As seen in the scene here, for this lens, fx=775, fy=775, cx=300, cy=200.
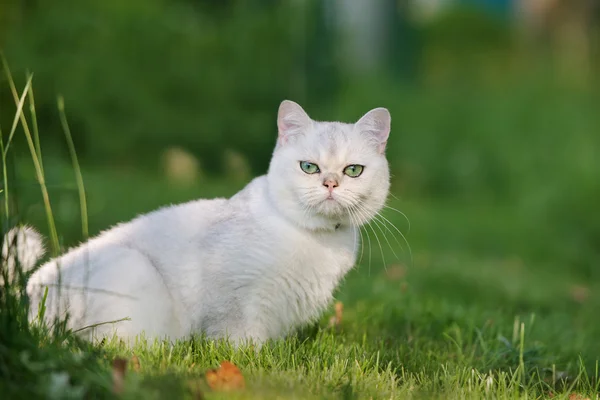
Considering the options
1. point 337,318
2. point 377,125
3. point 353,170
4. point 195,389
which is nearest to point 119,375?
point 195,389

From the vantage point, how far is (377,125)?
125 inches

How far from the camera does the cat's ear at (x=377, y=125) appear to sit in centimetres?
315

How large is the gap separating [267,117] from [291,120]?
6.20 m

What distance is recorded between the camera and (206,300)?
3047 millimetres

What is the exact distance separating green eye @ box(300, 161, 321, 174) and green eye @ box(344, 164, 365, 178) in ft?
0.37

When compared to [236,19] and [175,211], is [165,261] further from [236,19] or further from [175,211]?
[236,19]

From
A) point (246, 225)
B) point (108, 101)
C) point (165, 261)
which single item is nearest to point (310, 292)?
point (246, 225)

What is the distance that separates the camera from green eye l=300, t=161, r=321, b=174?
9.94 feet

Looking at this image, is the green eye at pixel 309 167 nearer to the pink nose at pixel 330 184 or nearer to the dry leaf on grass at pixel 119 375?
the pink nose at pixel 330 184

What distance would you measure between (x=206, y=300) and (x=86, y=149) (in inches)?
262

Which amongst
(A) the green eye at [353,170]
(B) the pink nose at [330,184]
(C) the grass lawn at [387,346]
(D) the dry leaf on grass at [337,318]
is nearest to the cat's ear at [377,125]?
(A) the green eye at [353,170]

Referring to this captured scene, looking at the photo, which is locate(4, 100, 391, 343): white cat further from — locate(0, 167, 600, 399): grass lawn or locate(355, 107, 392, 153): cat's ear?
locate(0, 167, 600, 399): grass lawn

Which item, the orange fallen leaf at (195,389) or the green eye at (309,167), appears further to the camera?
the green eye at (309,167)

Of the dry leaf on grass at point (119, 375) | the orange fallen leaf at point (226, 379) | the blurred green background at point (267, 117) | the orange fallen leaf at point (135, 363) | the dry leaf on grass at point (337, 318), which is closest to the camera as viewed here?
the dry leaf on grass at point (119, 375)
